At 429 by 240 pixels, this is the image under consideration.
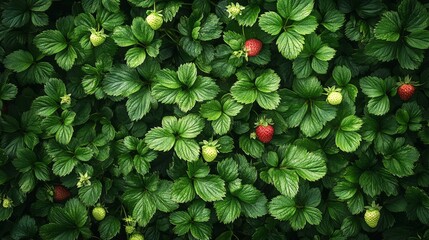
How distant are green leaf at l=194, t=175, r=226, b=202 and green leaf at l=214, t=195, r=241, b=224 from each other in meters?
0.06

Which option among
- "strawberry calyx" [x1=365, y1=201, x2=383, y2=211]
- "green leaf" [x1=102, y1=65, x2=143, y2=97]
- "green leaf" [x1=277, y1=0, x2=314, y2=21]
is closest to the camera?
"green leaf" [x1=277, y1=0, x2=314, y2=21]

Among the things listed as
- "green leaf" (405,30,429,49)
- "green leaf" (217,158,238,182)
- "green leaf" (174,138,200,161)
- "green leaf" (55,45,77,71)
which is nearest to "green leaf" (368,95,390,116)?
"green leaf" (405,30,429,49)

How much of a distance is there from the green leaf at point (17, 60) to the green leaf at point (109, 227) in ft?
2.33

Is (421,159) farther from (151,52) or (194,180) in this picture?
(151,52)

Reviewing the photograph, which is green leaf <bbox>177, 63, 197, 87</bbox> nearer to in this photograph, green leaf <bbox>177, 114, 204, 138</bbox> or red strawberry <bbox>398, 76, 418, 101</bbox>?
green leaf <bbox>177, 114, 204, 138</bbox>

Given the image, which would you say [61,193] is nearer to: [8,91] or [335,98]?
[8,91]

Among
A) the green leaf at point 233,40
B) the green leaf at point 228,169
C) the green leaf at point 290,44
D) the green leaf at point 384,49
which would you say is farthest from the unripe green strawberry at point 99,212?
the green leaf at point 384,49

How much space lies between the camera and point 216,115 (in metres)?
1.89

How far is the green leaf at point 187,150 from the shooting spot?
6.06 ft

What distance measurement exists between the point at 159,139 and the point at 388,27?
0.96 metres

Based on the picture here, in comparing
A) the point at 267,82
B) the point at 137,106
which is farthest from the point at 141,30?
the point at 267,82

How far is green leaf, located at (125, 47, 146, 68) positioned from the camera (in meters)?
1.85

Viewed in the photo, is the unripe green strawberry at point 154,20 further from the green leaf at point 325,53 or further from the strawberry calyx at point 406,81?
the strawberry calyx at point 406,81

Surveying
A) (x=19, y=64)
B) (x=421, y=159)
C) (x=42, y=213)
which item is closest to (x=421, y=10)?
(x=421, y=159)
